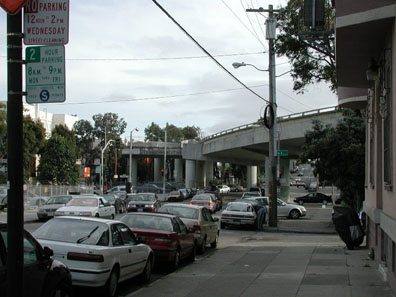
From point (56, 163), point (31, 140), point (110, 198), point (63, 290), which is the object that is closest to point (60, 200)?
point (110, 198)

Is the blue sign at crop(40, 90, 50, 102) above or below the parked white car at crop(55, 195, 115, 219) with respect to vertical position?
above

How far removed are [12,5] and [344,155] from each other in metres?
23.1

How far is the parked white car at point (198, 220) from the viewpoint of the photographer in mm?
16422

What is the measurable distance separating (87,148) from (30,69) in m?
114

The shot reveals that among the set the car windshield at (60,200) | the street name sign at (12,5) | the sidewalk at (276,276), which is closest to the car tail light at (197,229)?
the sidewalk at (276,276)

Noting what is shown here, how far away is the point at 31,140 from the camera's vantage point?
190ft

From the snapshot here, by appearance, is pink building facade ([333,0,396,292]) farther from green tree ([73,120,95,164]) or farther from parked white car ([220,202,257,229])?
green tree ([73,120,95,164])

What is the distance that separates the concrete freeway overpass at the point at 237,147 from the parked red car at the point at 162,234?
1798 centimetres

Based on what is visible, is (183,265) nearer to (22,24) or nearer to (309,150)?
(22,24)

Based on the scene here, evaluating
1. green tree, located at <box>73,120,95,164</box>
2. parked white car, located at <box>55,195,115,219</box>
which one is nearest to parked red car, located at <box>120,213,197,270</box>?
parked white car, located at <box>55,195,115,219</box>

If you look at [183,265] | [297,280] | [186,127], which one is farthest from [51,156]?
[186,127]

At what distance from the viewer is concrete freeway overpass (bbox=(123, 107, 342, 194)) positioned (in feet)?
139

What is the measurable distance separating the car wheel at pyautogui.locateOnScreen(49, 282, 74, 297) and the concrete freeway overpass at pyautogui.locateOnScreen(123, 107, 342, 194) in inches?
939

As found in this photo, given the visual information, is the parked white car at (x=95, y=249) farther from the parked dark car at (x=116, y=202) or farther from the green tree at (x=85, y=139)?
the green tree at (x=85, y=139)
